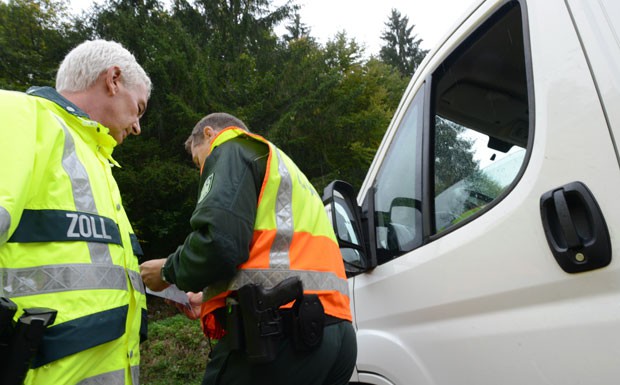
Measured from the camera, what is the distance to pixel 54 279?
1.18m

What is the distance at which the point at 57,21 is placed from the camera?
1202cm

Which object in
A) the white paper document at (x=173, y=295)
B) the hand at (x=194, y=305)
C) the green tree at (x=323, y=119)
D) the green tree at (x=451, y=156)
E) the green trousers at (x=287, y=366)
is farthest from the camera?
the green tree at (x=323, y=119)

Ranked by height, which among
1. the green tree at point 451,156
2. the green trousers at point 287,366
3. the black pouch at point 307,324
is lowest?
the green trousers at point 287,366

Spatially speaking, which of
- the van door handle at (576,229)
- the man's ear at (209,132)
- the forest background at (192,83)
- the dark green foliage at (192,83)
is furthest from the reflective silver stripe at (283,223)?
the dark green foliage at (192,83)

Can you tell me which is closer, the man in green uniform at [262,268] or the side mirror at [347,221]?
the man in green uniform at [262,268]

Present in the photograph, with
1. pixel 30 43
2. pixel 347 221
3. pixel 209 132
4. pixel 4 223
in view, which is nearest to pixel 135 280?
pixel 4 223

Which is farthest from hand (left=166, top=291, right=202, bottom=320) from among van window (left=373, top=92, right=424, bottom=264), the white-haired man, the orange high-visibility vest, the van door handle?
the van door handle

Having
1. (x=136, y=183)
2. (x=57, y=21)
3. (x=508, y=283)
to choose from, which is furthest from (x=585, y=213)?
(x=57, y=21)

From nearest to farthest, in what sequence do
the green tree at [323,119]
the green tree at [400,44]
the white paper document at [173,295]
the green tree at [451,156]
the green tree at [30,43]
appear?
the green tree at [451,156]
the white paper document at [173,295]
the green tree at [30,43]
the green tree at [323,119]
the green tree at [400,44]

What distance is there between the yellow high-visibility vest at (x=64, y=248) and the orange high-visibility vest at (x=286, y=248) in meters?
0.38

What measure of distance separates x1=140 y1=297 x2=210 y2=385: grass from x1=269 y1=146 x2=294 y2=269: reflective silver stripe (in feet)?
14.6

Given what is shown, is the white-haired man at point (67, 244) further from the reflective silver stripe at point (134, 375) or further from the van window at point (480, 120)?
the van window at point (480, 120)

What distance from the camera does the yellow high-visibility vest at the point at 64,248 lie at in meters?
1.13

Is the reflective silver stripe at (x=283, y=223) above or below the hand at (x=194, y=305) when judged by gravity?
above
